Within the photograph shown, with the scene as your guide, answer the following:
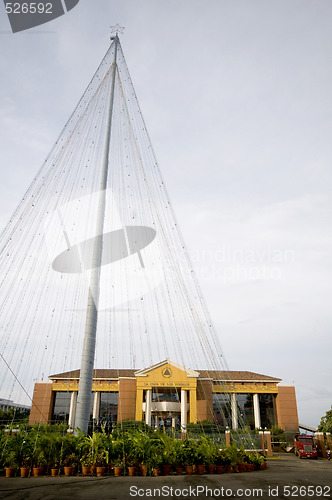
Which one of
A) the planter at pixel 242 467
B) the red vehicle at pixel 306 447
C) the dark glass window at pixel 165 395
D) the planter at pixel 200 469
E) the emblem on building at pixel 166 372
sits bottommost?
the red vehicle at pixel 306 447

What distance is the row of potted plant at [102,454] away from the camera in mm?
11977

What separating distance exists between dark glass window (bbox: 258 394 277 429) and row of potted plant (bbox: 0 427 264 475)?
43000 millimetres

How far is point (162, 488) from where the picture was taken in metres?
9.69

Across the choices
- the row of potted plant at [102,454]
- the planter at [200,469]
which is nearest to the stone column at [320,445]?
the row of potted plant at [102,454]

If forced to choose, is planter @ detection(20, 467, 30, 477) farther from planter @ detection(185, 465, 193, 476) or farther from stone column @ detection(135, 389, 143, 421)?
stone column @ detection(135, 389, 143, 421)

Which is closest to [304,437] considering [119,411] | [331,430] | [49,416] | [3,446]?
[331,430]

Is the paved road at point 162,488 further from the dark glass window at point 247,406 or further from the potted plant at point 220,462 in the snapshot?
the dark glass window at point 247,406

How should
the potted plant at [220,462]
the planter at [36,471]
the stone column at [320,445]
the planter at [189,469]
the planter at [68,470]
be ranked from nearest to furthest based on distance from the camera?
1. the planter at [36,471]
2. the planter at [68,470]
3. the planter at [189,469]
4. the potted plant at [220,462]
5. the stone column at [320,445]

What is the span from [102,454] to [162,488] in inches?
146

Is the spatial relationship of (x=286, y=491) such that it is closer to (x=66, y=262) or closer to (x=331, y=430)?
(x=66, y=262)

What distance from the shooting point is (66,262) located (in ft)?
58.3

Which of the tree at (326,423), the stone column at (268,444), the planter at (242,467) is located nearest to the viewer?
the planter at (242,467)

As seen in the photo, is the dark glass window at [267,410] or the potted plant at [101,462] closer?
the potted plant at [101,462]

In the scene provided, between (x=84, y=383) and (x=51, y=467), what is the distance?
3328 mm
